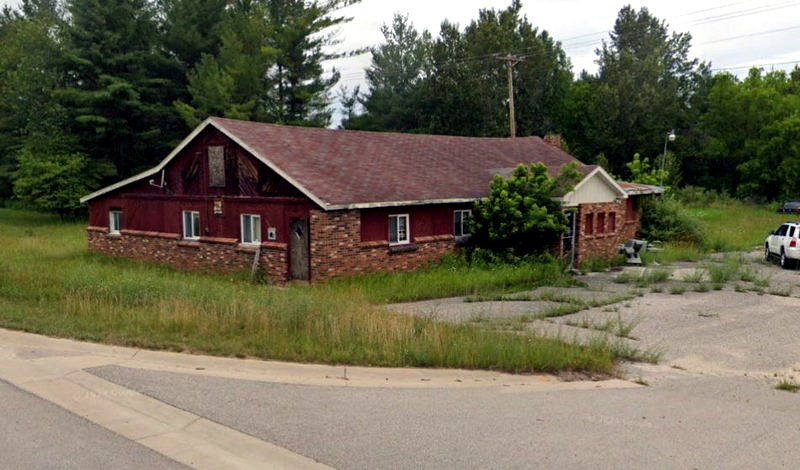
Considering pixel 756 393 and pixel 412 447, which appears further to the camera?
pixel 756 393

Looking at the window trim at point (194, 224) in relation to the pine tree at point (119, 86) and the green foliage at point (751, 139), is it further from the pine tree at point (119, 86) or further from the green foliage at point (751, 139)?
the green foliage at point (751, 139)

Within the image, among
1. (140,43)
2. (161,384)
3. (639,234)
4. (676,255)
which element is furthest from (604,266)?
(140,43)

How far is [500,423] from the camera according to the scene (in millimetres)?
7273

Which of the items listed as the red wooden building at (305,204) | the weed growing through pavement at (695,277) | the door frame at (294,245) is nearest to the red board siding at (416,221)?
the red wooden building at (305,204)

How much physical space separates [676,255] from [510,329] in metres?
18.8

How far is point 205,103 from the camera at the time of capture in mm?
43250

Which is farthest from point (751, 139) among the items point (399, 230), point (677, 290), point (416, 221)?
point (399, 230)

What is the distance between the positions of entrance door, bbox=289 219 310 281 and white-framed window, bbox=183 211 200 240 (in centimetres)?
482

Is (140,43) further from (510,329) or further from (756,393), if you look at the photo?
(756,393)

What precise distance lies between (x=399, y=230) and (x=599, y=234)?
9.44m

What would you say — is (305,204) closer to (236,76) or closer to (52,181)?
(236,76)

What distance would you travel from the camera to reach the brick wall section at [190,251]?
2097cm

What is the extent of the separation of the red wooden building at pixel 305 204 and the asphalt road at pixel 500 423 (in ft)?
37.4

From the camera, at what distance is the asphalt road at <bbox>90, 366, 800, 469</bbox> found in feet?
20.8
